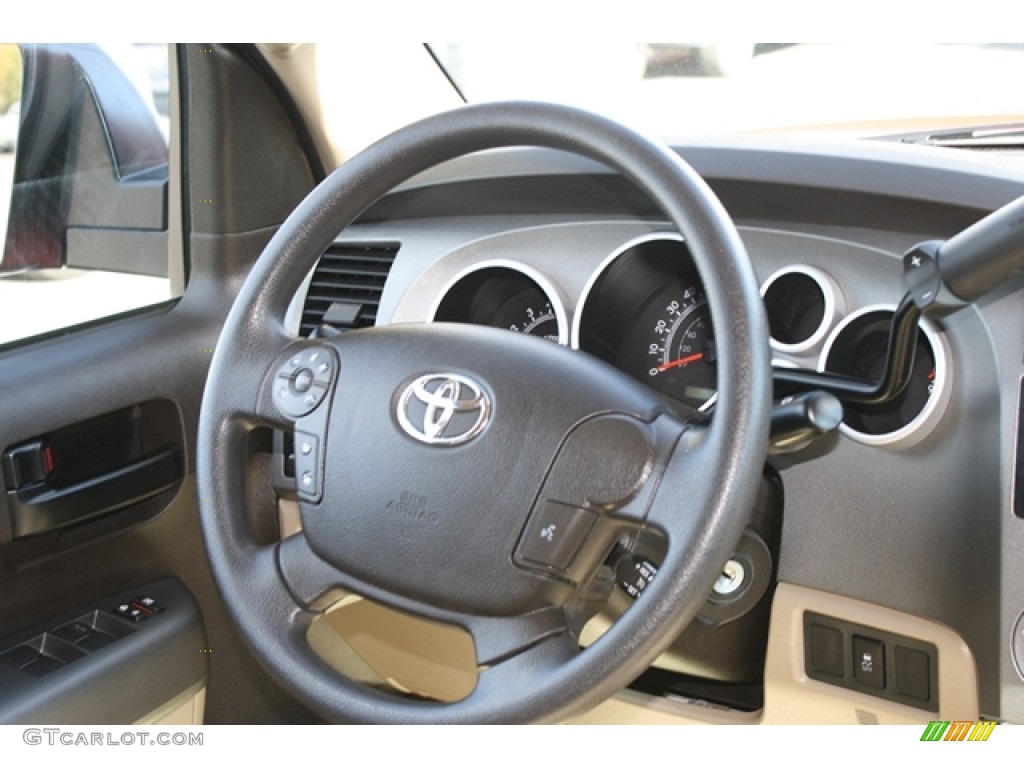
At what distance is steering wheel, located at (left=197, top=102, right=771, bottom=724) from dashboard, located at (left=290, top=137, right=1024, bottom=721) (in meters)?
0.28

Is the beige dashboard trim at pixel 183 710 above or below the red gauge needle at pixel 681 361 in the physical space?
below

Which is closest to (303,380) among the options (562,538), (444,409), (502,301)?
(444,409)

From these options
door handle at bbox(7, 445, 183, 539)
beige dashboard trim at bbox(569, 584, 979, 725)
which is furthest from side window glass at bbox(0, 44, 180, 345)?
beige dashboard trim at bbox(569, 584, 979, 725)

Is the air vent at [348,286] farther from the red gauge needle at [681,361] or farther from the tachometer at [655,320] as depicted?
the red gauge needle at [681,361]

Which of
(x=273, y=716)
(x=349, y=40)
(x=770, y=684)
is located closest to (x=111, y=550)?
(x=273, y=716)

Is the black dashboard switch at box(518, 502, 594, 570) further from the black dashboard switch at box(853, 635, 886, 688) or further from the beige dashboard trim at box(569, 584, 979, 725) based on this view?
the black dashboard switch at box(853, 635, 886, 688)

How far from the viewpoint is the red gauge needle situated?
55.7 inches

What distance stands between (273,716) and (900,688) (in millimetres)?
1045

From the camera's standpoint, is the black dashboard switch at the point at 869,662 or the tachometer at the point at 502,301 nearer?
the black dashboard switch at the point at 869,662

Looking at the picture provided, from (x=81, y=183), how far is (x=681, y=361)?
996mm

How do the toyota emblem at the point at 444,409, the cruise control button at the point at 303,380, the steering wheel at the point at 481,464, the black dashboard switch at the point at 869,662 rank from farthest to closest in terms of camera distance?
the black dashboard switch at the point at 869,662
the cruise control button at the point at 303,380
the toyota emblem at the point at 444,409
the steering wheel at the point at 481,464

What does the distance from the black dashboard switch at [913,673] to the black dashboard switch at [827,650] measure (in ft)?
Answer: 0.23

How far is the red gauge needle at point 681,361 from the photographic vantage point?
1.41 m
